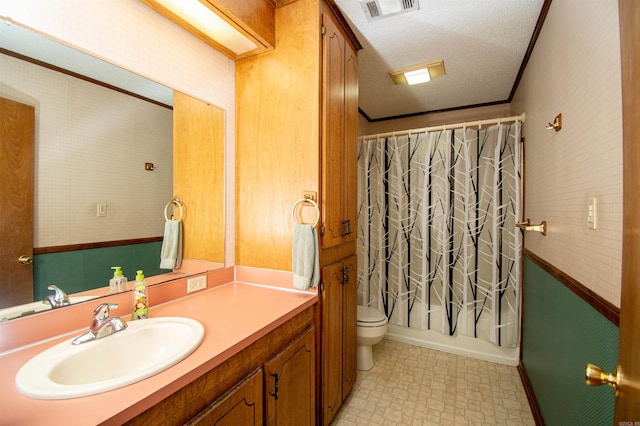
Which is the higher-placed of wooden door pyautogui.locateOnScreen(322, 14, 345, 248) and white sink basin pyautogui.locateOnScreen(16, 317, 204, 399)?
wooden door pyautogui.locateOnScreen(322, 14, 345, 248)

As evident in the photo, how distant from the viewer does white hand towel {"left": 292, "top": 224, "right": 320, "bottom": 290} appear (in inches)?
54.4

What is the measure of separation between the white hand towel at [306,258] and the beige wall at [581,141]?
1082 mm

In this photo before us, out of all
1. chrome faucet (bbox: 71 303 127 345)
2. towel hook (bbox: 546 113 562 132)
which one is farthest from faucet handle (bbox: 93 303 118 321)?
towel hook (bbox: 546 113 562 132)

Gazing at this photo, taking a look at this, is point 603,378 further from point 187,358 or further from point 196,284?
point 196,284

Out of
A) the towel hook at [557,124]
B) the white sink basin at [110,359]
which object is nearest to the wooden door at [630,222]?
the towel hook at [557,124]

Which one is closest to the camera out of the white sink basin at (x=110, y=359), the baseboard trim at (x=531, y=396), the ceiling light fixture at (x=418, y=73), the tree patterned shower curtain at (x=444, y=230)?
the white sink basin at (x=110, y=359)

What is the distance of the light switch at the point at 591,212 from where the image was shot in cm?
97

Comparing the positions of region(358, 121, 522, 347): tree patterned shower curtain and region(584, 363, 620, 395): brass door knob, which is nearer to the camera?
region(584, 363, 620, 395): brass door knob

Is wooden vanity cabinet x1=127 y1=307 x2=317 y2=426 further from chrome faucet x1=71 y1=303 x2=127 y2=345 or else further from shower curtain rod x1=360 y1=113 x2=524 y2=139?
shower curtain rod x1=360 y1=113 x2=524 y2=139

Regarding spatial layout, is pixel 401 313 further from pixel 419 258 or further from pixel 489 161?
pixel 489 161

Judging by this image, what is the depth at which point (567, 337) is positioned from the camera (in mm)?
1200

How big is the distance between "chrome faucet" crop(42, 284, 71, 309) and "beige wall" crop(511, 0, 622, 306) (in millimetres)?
1815

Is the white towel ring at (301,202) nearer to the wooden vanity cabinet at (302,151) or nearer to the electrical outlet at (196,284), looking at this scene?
the wooden vanity cabinet at (302,151)

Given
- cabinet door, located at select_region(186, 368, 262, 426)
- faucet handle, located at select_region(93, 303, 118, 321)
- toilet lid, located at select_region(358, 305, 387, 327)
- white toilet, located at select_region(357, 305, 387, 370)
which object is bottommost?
white toilet, located at select_region(357, 305, 387, 370)
